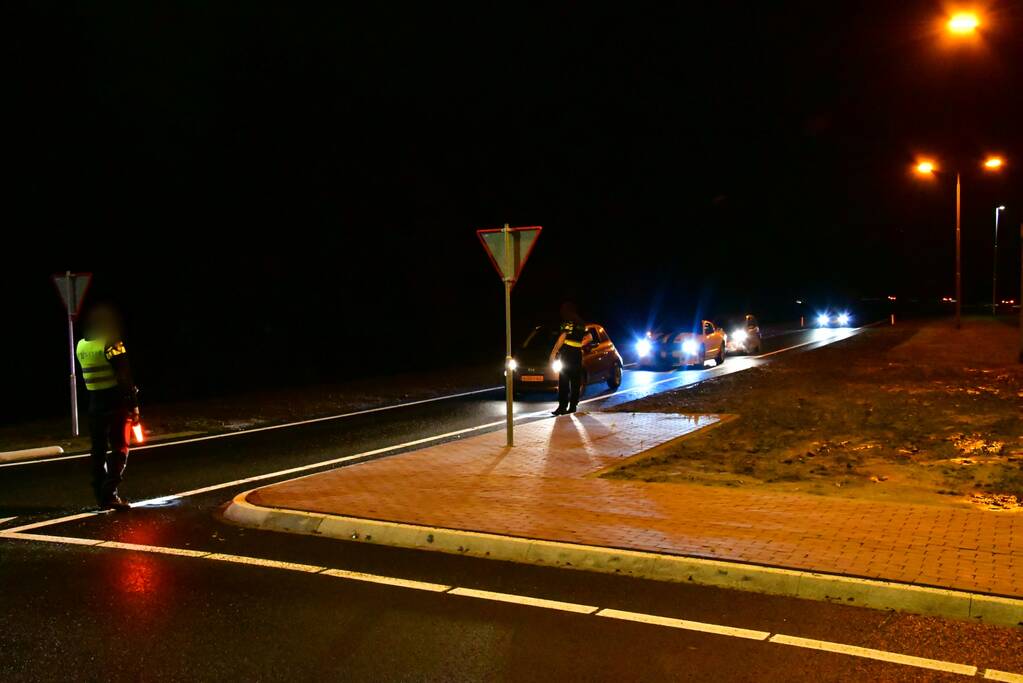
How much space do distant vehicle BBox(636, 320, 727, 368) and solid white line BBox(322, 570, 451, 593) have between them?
71.7 ft

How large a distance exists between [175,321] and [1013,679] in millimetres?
27624

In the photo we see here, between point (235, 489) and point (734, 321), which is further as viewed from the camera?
point (734, 321)

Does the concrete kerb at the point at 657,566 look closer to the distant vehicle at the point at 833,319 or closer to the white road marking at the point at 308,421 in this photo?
the white road marking at the point at 308,421

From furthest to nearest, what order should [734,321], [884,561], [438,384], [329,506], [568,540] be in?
[734,321]
[438,384]
[329,506]
[568,540]
[884,561]

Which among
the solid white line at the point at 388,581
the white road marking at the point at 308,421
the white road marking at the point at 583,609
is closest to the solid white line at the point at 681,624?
the white road marking at the point at 583,609

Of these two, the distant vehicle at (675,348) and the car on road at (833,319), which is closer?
the distant vehicle at (675,348)

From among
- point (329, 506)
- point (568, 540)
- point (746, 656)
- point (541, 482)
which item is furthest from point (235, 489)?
point (746, 656)

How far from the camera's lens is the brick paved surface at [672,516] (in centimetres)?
667

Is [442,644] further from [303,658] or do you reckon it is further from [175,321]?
[175,321]

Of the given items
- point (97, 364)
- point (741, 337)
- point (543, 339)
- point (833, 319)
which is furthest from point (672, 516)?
point (833, 319)

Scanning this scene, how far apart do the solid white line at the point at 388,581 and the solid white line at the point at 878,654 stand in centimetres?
230

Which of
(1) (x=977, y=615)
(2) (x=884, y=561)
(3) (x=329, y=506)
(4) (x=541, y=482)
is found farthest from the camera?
(4) (x=541, y=482)

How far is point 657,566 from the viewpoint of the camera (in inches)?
267

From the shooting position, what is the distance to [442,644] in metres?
5.38
